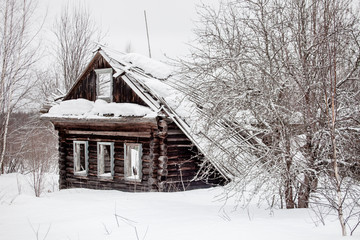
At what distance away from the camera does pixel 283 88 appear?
250 inches

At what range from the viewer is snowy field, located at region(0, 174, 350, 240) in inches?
186

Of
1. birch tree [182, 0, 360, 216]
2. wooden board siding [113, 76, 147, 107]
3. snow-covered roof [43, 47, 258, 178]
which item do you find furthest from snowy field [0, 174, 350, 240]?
wooden board siding [113, 76, 147, 107]

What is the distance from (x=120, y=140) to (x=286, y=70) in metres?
7.24

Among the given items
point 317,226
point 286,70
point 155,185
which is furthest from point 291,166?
point 155,185

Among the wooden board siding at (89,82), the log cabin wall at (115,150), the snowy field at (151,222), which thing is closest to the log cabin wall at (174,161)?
the log cabin wall at (115,150)

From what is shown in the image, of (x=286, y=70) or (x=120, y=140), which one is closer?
(x=286, y=70)

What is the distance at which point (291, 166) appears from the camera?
20.2 ft

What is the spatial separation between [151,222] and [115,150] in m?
6.84

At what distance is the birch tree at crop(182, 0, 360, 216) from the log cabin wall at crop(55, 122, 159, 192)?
4547mm

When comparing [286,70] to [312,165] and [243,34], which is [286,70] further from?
[312,165]

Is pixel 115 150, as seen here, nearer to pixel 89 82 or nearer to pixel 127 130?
pixel 127 130

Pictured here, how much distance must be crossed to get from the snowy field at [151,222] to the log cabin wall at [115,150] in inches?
127

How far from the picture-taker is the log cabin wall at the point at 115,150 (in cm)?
1120

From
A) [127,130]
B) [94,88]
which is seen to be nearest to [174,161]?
[127,130]
